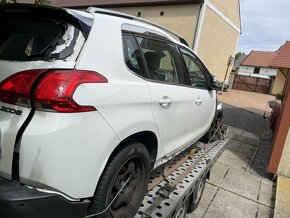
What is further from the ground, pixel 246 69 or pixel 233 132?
pixel 246 69

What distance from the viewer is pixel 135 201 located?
2.51 meters

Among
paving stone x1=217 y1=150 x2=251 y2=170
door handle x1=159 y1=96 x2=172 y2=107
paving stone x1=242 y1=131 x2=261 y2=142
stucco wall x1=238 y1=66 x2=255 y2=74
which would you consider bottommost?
A: paving stone x1=217 y1=150 x2=251 y2=170

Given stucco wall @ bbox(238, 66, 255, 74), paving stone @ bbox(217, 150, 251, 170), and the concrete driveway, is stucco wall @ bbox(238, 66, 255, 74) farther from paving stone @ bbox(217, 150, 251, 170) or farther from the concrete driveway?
paving stone @ bbox(217, 150, 251, 170)

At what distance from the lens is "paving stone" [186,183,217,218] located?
3.62 metres

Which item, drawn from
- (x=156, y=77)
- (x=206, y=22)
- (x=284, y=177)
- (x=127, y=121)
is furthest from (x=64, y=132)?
(x=206, y=22)

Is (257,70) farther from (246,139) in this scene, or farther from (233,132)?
(246,139)

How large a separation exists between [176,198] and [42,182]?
4.58 ft

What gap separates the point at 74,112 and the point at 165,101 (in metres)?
1.13

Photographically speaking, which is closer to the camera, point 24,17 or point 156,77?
point 24,17

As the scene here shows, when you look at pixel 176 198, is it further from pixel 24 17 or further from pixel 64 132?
pixel 24 17

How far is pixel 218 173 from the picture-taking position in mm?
5070

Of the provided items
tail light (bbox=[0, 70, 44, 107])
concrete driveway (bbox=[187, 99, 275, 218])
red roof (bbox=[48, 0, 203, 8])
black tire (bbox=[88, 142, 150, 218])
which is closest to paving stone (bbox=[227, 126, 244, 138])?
concrete driveway (bbox=[187, 99, 275, 218])

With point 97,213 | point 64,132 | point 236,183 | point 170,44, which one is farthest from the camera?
point 236,183

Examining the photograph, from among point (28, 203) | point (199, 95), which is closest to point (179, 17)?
point (199, 95)
